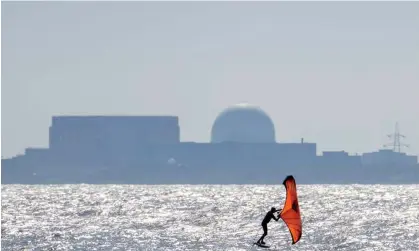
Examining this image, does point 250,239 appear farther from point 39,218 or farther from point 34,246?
point 39,218

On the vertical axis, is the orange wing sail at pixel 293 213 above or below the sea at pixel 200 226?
above

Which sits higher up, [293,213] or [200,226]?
[293,213]

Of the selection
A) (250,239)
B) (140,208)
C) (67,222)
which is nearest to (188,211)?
(140,208)

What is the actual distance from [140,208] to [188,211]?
706 cm

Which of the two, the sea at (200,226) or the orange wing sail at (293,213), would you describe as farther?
the sea at (200,226)

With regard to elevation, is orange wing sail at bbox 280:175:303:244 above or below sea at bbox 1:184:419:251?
above

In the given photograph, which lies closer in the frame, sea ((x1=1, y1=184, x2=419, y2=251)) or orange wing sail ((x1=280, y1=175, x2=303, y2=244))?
orange wing sail ((x1=280, y1=175, x2=303, y2=244))

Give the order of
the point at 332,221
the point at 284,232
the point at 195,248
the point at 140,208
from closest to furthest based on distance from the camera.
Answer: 1. the point at 195,248
2. the point at 284,232
3. the point at 332,221
4. the point at 140,208

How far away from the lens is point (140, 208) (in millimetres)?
94938

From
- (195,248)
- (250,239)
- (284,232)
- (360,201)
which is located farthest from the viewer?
(360,201)

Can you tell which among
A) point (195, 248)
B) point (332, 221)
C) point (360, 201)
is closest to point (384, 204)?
point (360, 201)

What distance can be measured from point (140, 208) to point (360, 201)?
19.9 meters

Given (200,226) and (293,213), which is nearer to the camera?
(293,213)

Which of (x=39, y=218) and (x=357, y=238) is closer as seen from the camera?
(x=357, y=238)
